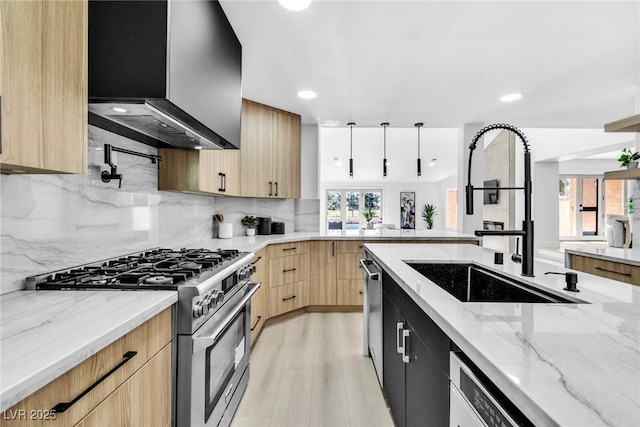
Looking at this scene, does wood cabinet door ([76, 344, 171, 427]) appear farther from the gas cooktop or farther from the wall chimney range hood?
the wall chimney range hood

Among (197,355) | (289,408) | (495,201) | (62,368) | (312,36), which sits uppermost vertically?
(312,36)

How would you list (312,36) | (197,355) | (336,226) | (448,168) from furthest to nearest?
(336,226) → (448,168) → (312,36) → (197,355)

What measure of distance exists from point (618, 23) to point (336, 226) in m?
10.2

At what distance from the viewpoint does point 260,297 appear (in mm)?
3125

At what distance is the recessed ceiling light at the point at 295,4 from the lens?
1.84 m

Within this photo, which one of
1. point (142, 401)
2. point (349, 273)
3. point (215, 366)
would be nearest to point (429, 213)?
point (349, 273)

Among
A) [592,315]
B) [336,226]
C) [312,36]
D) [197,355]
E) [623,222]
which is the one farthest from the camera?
[336,226]

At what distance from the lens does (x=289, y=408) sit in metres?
2.04

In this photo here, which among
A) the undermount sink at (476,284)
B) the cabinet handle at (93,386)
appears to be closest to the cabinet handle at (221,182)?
the undermount sink at (476,284)

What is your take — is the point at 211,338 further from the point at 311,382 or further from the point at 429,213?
the point at 429,213

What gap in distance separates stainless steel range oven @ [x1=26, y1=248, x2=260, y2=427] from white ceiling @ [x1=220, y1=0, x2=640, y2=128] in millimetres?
1469

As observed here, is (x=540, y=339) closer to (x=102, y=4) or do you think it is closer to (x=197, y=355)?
(x=197, y=355)

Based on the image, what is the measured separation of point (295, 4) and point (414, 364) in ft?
6.04

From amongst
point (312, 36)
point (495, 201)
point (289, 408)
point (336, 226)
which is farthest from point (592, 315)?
point (336, 226)
